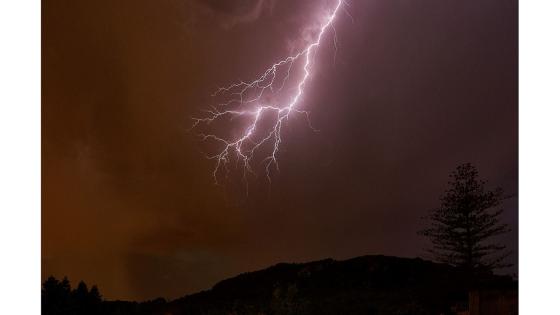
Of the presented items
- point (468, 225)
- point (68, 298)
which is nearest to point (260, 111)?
point (468, 225)

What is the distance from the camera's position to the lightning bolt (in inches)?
192

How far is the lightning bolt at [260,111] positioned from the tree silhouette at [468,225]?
132cm

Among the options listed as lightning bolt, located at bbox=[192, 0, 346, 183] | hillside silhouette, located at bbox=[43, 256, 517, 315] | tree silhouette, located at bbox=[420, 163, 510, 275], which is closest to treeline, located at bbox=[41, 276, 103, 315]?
hillside silhouette, located at bbox=[43, 256, 517, 315]

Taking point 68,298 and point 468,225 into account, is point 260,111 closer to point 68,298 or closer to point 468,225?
point 468,225

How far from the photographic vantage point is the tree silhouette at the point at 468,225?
4727 mm

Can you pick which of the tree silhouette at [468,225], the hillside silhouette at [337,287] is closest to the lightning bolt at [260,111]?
the hillside silhouette at [337,287]

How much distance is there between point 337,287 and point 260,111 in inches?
61.0

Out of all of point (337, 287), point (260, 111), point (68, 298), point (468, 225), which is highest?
point (260, 111)

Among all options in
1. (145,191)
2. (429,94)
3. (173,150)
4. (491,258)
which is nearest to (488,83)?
(429,94)

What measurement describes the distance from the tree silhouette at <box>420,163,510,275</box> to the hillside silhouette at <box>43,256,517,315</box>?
115 millimetres

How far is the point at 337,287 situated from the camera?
192 inches

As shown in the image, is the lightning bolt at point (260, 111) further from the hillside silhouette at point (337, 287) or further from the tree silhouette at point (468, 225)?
the tree silhouette at point (468, 225)
